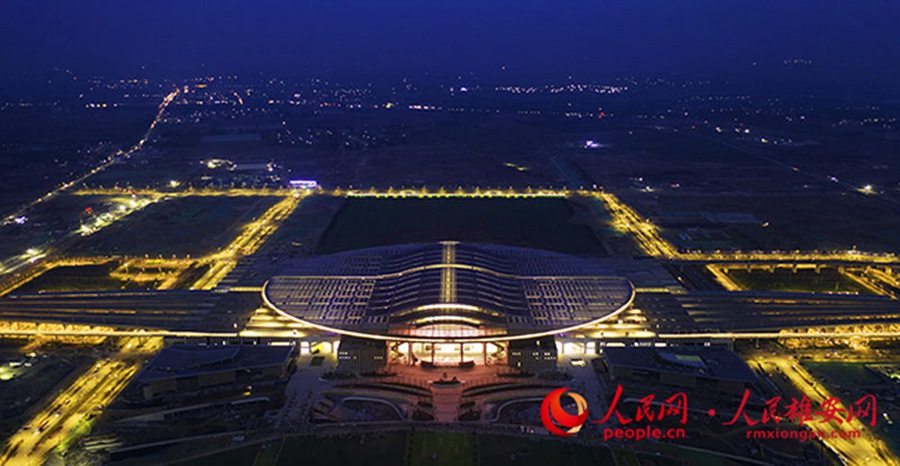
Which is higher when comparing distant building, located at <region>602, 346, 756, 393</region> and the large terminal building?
the large terminal building

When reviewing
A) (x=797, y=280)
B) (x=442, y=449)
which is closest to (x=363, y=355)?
(x=442, y=449)

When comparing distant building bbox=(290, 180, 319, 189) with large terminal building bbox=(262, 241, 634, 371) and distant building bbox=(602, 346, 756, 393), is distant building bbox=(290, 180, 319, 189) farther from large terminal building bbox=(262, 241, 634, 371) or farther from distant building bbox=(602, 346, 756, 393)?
distant building bbox=(602, 346, 756, 393)

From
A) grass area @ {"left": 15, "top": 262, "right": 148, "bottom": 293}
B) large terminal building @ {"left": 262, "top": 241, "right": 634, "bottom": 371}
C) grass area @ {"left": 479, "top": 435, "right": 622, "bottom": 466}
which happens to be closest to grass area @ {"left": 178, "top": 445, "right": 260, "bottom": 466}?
large terminal building @ {"left": 262, "top": 241, "right": 634, "bottom": 371}

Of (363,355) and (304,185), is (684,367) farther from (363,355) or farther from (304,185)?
(304,185)

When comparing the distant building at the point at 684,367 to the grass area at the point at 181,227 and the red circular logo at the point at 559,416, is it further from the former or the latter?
the grass area at the point at 181,227

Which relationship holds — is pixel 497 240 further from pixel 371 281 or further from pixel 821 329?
pixel 821 329

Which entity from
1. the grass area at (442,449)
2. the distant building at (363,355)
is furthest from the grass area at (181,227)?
the grass area at (442,449)
